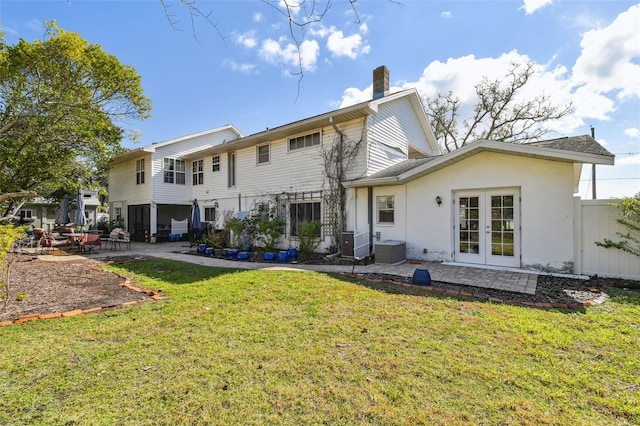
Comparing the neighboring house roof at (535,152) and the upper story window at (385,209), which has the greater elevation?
the neighboring house roof at (535,152)

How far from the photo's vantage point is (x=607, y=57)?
9.76 meters

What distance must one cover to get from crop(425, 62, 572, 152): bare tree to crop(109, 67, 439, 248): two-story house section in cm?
758

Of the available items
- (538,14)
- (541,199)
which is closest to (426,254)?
(541,199)

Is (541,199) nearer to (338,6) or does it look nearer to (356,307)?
(356,307)

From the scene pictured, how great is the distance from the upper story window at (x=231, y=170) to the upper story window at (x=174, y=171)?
4.68 m

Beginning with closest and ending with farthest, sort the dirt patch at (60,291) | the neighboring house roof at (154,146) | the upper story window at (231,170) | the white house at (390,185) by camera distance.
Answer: the dirt patch at (60,291) → the white house at (390,185) → the upper story window at (231,170) → the neighboring house roof at (154,146)

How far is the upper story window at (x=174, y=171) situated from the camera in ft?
57.4

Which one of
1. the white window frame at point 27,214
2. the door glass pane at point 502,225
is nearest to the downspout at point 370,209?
the door glass pane at point 502,225

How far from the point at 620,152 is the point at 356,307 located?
2423 centimetres

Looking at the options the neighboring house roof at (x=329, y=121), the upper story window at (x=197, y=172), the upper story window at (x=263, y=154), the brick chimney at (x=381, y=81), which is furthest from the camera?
the upper story window at (x=197, y=172)

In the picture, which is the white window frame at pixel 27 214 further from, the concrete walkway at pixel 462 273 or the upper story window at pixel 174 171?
the concrete walkway at pixel 462 273

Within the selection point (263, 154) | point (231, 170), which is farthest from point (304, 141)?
point (231, 170)

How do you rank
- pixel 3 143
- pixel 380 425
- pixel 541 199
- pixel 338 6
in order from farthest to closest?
pixel 3 143 < pixel 541 199 < pixel 338 6 < pixel 380 425

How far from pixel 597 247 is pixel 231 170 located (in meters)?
14.4
